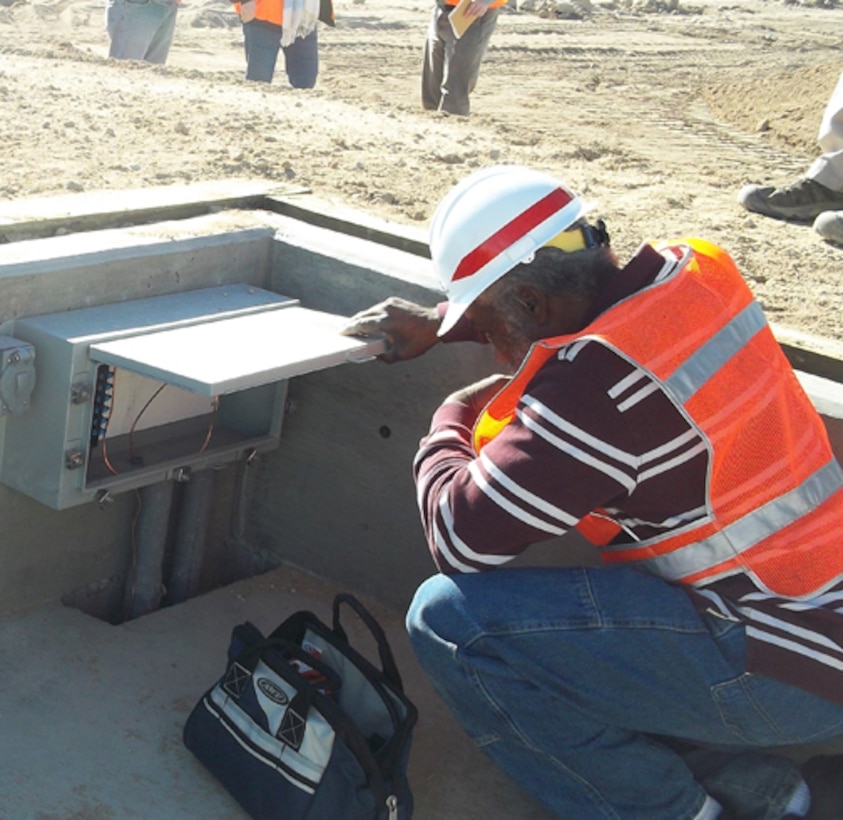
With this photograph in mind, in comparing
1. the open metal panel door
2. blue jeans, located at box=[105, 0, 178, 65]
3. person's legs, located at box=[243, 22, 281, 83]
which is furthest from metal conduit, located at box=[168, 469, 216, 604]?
blue jeans, located at box=[105, 0, 178, 65]

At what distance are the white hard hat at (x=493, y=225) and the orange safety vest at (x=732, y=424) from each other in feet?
0.76

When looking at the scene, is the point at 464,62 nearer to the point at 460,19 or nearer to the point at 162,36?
the point at 460,19

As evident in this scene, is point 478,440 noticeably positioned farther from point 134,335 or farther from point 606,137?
point 606,137

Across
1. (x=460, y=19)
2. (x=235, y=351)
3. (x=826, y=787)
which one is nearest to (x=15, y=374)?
(x=235, y=351)

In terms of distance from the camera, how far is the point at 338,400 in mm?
4172

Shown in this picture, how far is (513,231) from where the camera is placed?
9.07ft

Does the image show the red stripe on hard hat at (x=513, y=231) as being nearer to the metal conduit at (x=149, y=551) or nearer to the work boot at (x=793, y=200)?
the metal conduit at (x=149, y=551)

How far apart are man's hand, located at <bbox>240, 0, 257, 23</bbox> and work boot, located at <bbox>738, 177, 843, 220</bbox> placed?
533 cm

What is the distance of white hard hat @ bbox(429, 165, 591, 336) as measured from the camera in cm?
276

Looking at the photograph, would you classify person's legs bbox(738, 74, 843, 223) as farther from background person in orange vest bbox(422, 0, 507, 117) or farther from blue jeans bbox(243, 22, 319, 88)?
blue jeans bbox(243, 22, 319, 88)

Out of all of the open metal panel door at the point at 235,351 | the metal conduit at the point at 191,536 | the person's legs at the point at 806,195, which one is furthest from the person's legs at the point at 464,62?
the open metal panel door at the point at 235,351

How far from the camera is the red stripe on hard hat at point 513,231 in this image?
276 cm

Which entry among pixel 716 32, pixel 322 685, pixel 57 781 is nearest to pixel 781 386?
pixel 322 685

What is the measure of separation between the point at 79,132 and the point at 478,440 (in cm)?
342
